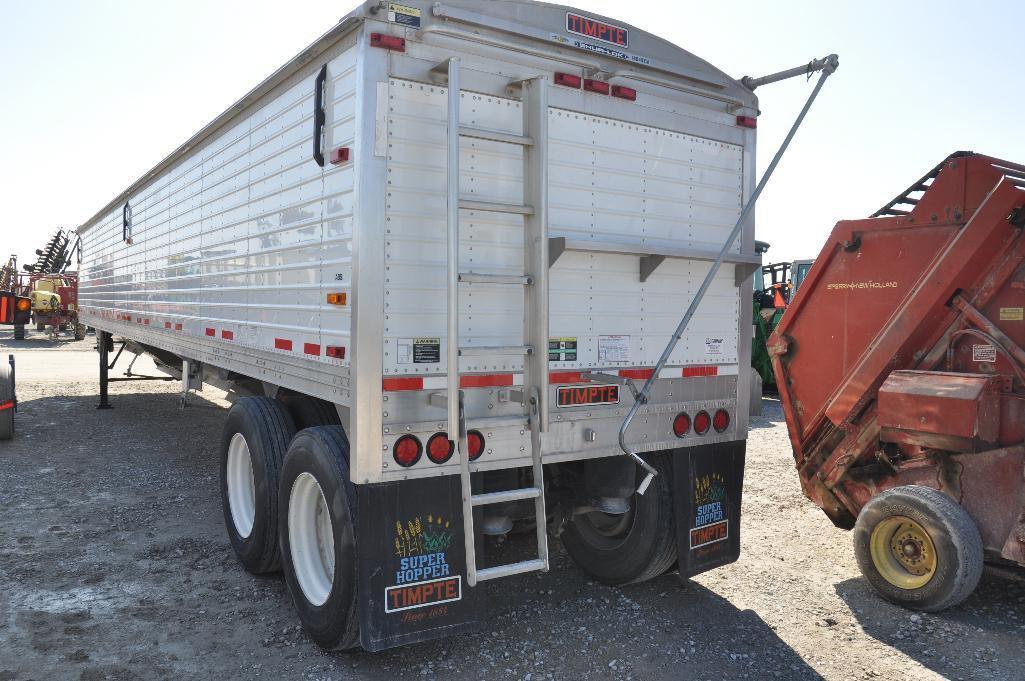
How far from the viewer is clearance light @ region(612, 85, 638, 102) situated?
158 inches

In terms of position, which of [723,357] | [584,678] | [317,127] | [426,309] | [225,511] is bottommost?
[584,678]

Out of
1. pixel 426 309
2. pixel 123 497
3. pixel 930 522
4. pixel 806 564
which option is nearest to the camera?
pixel 426 309

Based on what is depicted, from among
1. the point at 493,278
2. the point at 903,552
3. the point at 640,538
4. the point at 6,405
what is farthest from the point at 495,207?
the point at 6,405

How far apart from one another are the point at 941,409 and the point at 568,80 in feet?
8.71

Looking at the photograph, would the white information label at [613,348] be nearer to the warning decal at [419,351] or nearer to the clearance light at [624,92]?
the warning decal at [419,351]

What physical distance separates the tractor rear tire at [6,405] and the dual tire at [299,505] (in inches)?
194

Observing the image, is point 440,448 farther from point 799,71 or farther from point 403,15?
point 799,71

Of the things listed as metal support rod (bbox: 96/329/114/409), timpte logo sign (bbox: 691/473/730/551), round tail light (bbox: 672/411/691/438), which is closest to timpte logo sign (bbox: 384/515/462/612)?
round tail light (bbox: 672/411/691/438)

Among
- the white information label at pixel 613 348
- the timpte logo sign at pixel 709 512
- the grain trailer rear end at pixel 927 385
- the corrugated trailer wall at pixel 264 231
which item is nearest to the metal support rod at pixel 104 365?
the corrugated trailer wall at pixel 264 231

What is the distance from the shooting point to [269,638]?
389 centimetres

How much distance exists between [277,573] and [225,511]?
0.67 m

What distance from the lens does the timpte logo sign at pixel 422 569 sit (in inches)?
132

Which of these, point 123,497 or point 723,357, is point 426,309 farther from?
point 123,497

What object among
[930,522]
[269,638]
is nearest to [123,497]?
Result: [269,638]
